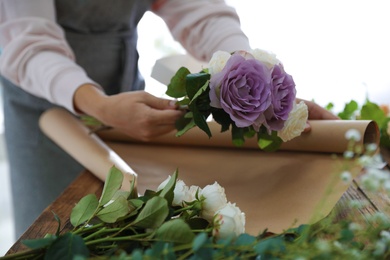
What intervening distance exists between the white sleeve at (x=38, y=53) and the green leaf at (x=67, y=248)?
2.08ft

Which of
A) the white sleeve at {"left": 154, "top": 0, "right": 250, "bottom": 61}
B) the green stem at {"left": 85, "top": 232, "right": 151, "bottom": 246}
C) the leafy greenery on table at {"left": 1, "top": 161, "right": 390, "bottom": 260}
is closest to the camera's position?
the leafy greenery on table at {"left": 1, "top": 161, "right": 390, "bottom": 260}

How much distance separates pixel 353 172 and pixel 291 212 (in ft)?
0.45

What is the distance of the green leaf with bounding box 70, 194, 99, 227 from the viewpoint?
690 mm

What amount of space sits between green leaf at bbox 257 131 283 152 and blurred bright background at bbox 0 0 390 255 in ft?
5.74

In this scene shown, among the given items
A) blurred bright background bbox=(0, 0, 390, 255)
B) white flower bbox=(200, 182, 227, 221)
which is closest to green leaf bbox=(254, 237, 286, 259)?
white flower bbox=(200, 182, 227, 221)

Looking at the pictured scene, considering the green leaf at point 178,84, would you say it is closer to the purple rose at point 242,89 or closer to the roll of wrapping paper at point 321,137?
the purple rose at point 242,89

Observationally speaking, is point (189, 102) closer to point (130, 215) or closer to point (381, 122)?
point (130, 215)

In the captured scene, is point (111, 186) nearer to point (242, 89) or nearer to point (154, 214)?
point (154, 214)

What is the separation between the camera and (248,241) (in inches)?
22.2

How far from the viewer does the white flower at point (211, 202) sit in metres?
0.68

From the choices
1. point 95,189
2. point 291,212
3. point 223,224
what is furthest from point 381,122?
point 223,224

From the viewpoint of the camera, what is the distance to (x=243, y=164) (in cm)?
115

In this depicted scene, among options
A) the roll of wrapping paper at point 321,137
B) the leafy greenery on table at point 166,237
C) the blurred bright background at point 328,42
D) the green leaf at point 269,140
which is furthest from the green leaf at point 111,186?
the blurred bright background at point 328,42

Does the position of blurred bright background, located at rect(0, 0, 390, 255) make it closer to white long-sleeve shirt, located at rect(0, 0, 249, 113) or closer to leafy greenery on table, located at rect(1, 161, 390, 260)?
white long-sleeve shirt, located at rect(0, 0, 249, 113)
